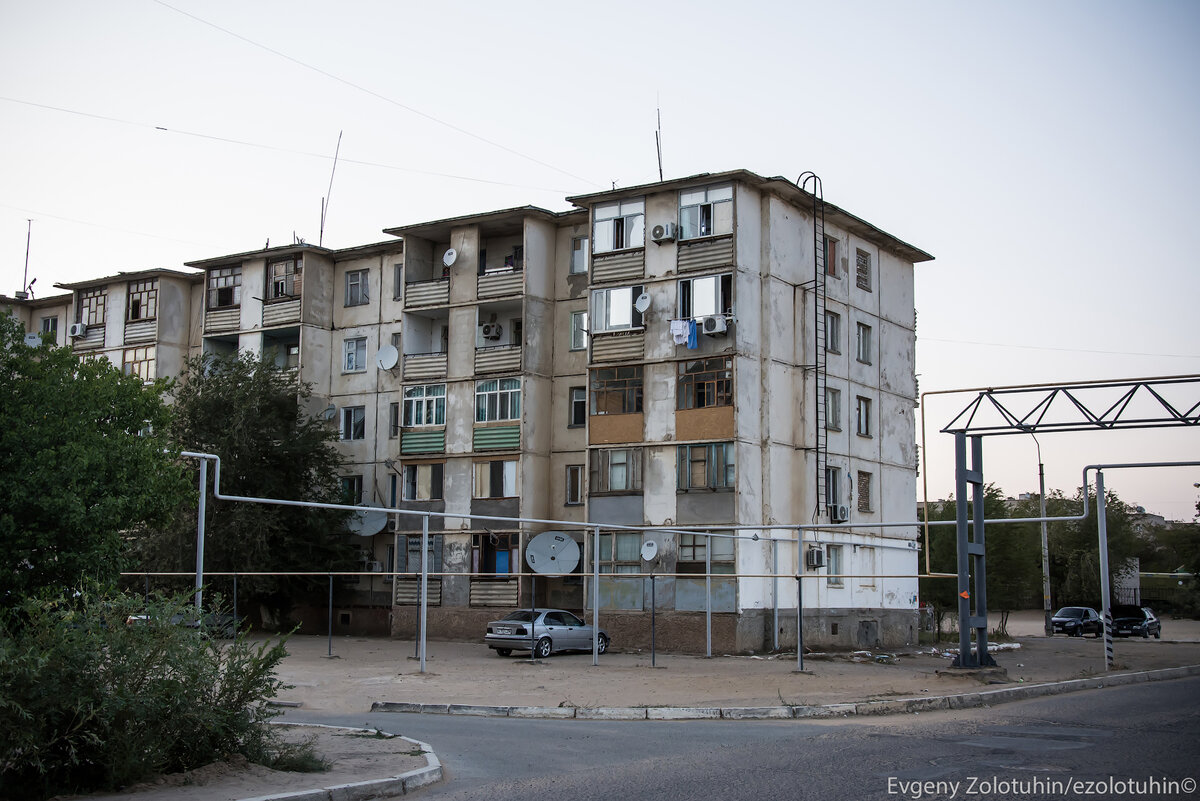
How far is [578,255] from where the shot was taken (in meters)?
43.1

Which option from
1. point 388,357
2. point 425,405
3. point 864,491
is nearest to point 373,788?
point 864,491

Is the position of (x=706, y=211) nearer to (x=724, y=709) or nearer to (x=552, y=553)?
(x=552, y=553)

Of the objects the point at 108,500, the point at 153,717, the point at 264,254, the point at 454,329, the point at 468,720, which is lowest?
the point at 468,720

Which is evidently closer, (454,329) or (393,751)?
(393,751)

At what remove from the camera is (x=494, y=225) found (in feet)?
144

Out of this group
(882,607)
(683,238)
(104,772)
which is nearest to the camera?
(104,772)

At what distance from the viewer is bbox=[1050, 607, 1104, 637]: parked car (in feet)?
176

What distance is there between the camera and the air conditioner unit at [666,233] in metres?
38.6

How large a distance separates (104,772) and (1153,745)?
36.0 feet

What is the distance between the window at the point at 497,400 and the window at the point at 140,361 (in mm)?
16981

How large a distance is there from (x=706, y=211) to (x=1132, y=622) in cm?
2882

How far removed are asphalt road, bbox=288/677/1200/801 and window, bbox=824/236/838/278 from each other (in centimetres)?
2519

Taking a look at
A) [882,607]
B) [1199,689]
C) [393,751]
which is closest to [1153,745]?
[393,751]

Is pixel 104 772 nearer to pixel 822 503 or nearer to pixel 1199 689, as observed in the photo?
pixel 1199 689
